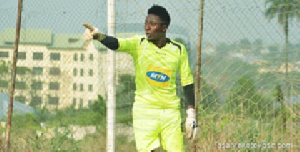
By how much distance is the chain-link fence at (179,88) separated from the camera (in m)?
5.95

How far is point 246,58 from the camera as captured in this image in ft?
20.5

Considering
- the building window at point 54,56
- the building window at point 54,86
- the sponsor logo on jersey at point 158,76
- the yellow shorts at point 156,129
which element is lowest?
the yellow shorts at point 156,129

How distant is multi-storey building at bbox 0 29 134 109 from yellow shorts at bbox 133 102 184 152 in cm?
204

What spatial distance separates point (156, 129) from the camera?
4.54 m

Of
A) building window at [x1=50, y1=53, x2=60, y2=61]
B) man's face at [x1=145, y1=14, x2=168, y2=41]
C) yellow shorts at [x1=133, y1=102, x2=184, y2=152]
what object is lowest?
yellow shorts at [x1=133, y1=102, x2=184, y2=152]

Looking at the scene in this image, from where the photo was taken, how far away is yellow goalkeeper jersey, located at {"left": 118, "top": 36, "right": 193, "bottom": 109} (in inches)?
181

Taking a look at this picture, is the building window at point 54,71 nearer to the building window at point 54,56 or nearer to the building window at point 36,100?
the building window at point 54,56

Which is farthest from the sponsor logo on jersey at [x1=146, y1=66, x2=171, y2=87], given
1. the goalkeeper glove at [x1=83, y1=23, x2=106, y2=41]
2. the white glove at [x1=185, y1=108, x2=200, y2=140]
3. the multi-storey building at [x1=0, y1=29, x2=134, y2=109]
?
the multi-storey building at [x1=0, y1=29, x2=134, y2=109]

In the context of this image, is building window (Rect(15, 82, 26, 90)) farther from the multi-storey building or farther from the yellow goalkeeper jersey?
the yellow goalkeeper jersey

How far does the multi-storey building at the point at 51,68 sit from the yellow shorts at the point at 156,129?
6.71ft

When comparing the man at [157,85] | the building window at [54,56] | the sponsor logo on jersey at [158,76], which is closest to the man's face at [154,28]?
the man at [157,85]

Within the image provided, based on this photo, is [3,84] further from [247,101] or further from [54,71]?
[247,101]

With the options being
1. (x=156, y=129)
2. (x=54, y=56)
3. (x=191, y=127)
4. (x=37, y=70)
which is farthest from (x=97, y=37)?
(x=37, y=70)

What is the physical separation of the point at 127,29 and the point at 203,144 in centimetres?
190
